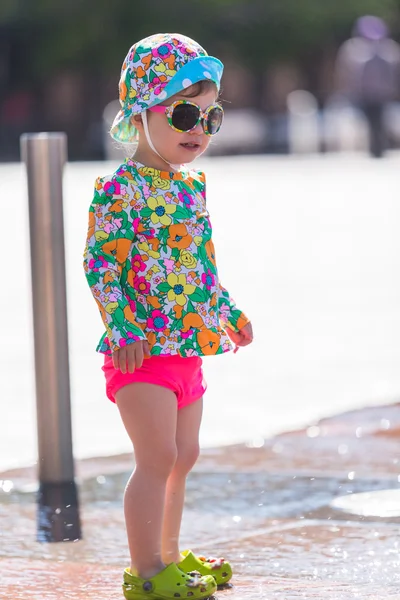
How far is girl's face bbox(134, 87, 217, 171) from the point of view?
4.32m

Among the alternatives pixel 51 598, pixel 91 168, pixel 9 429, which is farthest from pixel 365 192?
pixel 51 598

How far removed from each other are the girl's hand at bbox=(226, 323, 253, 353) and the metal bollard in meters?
1.35

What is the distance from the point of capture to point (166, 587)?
4.24m

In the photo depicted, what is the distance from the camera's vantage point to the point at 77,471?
6.30 meters

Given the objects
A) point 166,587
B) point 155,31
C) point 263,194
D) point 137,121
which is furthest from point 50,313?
point 155,31

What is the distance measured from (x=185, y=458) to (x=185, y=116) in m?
0.99

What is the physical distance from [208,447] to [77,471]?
0.77m

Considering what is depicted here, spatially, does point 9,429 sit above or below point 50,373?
below

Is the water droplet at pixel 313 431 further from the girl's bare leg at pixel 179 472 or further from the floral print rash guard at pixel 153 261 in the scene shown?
the floral print rash guard at pixel 153 261

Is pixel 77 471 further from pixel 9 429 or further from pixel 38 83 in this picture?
pixel 38 83

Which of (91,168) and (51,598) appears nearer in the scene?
(51,598)

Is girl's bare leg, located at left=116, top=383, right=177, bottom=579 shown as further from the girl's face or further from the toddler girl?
the girl's face

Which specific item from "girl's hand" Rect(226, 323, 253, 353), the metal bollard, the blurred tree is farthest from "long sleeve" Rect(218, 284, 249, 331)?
the blurred tree

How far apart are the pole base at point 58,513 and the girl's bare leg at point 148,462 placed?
3.07ft
